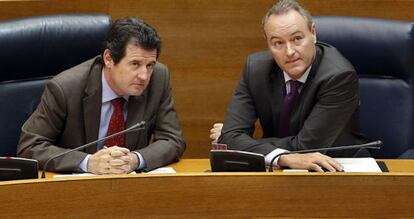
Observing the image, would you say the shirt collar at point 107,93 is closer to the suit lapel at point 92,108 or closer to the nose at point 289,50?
the suit lapel at point 92,108

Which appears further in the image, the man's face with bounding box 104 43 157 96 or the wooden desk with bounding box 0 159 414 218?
the man's face with bounding box 104 43 157 96

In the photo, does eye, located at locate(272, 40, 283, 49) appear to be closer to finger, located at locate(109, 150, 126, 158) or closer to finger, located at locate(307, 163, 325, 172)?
finger, located at locate(307, 163, 325, 172)

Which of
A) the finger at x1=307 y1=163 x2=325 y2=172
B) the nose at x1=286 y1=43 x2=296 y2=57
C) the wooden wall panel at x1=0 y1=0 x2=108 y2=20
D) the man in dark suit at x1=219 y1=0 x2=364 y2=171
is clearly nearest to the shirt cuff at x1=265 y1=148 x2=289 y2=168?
the man in dark suit at x1=219 y1=0 x2=364 y2=171

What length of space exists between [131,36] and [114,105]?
19cm

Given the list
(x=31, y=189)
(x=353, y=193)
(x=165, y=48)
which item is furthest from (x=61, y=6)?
(x=353, y=193)

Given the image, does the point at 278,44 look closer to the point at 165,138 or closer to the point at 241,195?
the point at 165,138

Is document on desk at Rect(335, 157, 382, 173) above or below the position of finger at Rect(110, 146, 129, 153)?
above

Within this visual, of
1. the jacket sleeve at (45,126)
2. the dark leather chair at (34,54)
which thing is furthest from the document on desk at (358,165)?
the dark leather chair at (34,54)

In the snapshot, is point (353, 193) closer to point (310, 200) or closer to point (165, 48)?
point (310, 200)

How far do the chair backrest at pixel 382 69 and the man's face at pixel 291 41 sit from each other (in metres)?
0.18

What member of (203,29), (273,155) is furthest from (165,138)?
(203,29)

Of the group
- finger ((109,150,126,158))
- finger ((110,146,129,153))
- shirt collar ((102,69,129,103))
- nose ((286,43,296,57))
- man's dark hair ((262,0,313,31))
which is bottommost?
finger ((109,150,126,158))

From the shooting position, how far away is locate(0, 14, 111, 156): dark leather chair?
9.17ft

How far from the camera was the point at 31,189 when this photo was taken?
2.06m
